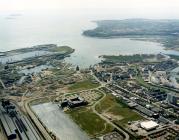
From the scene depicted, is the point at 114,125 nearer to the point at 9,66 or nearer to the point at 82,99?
the point at 82,99

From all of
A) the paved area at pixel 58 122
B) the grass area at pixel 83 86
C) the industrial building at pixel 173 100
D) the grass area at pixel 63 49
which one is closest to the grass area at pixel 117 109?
the paved area at pixel 58 122

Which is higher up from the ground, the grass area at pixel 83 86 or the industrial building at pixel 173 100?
the industrial building at pixel 173 100

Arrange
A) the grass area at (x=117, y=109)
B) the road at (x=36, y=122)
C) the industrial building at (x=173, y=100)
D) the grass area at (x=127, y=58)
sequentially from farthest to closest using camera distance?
the grass area at (x=127, y=58) < the industrial building at (x=173, y=100) < the grass area at (x=117, y=109) < the road at (x=36, y=122)

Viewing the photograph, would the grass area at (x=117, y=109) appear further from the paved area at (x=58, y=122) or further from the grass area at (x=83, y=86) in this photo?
the grass area at (x=83, y=86)

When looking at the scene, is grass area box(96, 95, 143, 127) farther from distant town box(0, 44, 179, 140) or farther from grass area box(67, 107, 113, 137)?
grass area box(67, 107, 113, 137)

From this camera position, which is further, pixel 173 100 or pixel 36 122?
pixel 173 100

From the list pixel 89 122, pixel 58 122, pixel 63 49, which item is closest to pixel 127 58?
pixel 63 49

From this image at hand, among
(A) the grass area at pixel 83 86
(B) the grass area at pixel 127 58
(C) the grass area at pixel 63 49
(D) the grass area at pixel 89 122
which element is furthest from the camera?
(C) the grass area at pixel 63 49

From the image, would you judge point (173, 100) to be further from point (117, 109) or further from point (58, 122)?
point (58, 122)
